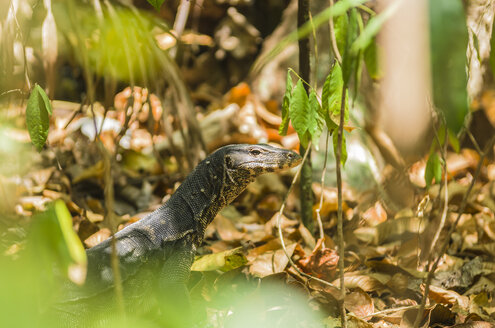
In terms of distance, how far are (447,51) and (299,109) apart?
4.31ft

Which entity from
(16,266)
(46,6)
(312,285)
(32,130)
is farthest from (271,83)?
(16,266)

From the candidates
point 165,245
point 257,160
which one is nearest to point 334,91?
point 257,160

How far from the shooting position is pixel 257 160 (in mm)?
3193

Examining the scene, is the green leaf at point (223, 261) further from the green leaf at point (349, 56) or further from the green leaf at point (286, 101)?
the green leaf at point (349, 56)

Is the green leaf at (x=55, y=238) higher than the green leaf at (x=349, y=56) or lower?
lower

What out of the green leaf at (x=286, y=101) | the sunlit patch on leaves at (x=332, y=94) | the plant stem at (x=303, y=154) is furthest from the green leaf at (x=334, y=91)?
the plant stem at (x=303, y=154)

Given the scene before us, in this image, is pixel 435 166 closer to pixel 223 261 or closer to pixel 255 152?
pixel 255 152

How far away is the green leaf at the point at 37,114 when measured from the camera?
2330mm

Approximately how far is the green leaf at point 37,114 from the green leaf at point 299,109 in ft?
3.85

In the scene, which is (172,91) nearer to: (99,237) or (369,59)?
(99,237)

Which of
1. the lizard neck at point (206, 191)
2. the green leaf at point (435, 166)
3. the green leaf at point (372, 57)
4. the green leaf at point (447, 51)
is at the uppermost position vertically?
the green leaf at point (447, 51)

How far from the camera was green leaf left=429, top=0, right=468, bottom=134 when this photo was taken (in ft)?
3.27

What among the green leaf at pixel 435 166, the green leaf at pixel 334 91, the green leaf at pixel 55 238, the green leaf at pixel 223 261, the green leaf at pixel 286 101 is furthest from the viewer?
the green leaf at pixel 223 261

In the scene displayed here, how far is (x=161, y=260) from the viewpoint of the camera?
9.67 ft
